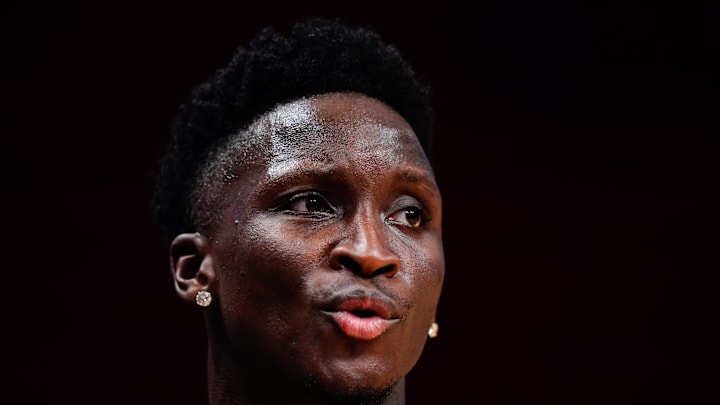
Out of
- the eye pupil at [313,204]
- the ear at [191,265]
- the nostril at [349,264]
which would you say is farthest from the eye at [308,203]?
the ear at [191,265]

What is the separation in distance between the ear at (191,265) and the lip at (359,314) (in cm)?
33

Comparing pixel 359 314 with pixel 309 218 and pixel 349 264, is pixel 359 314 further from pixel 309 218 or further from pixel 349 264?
pixel 309 218

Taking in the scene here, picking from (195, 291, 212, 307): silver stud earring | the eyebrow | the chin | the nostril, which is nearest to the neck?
the chin

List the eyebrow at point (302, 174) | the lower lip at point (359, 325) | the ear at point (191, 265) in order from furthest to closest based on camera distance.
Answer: the ear at point (191, 265), the eyebrow at point (302, 174), the lower lip at point (359, 325)

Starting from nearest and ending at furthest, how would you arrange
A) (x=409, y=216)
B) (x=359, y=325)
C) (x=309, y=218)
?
1. (x=359, y=325)
2. (x=309, y=218)
3. (x=409, y=216)

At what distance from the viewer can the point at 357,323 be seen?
1.67 meters

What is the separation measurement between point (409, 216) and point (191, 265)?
473 mm

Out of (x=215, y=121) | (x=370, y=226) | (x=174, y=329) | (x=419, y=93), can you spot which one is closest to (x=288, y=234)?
(x=370, y=226)

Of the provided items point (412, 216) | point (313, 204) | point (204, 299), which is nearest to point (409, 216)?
point (412, 216)

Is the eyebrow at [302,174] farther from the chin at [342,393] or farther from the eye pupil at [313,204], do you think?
the chin at [342,393]

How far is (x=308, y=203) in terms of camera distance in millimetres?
1806

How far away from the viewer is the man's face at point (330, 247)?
169 cm

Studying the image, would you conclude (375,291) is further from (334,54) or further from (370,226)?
(334,54)

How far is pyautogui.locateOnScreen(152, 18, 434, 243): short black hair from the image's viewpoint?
1977mm
